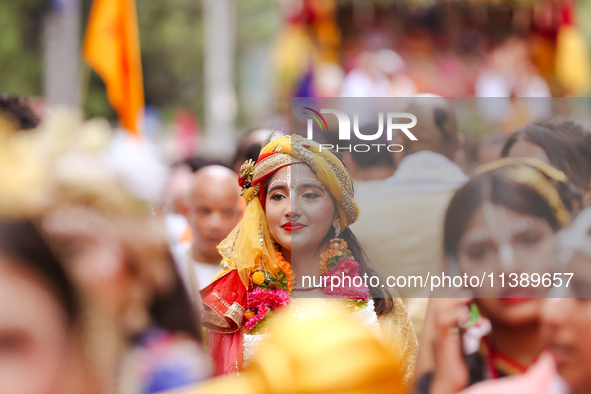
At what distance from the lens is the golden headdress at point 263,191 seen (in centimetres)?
187

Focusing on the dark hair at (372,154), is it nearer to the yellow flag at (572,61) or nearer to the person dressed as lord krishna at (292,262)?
the person dressed as lord krishna at (292,262)

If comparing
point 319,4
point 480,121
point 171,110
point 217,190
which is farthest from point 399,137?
point 171,110

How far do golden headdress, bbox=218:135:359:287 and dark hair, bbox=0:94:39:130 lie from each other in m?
1.22

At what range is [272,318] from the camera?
6.67 ft

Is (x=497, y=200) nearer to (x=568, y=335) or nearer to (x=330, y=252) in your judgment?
(x=568, y=335)

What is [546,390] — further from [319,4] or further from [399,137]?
[319,4]

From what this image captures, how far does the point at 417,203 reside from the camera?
1.86 meters

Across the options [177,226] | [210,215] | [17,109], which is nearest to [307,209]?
[210,215]

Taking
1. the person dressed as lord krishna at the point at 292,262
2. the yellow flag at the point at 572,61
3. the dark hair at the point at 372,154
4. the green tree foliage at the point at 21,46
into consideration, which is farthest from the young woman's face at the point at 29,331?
the green tree foliage at the point at 21,46

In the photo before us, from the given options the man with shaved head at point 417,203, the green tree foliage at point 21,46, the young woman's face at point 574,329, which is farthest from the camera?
the green tree foliage at point 21,46

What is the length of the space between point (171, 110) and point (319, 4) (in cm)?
1529

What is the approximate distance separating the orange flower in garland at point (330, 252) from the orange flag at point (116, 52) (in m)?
3.60

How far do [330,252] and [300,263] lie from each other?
11 cm

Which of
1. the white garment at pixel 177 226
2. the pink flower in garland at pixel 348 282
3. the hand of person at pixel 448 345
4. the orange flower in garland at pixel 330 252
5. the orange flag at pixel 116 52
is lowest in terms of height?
the white garment at pixel 177 226
